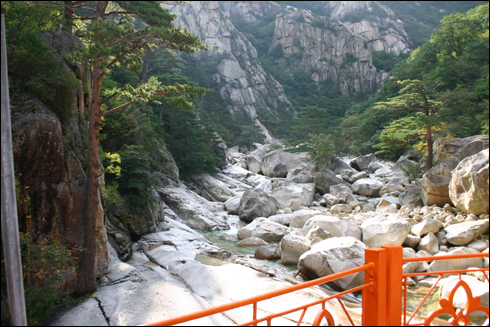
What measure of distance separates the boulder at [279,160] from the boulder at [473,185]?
17813 millimetres

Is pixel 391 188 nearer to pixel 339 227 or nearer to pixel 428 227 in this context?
pixel 428 227

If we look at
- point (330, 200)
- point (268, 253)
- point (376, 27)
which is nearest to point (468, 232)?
point (268, 253)

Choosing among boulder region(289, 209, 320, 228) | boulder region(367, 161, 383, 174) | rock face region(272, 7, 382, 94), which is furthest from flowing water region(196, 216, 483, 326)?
rock face region(272, 7, 382, 94)

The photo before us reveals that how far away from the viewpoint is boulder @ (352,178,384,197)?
20391 mm

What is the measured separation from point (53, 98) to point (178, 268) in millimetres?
5666

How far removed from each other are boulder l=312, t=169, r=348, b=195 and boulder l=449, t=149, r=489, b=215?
10.6 meters

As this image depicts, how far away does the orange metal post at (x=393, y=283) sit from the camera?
2691mm

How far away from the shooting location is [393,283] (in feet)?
8.86

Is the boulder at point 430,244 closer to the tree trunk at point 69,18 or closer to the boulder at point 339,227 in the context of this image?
the boulder at point 339,227

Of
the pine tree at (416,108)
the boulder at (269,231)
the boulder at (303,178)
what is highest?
the pine tree at (416,108)

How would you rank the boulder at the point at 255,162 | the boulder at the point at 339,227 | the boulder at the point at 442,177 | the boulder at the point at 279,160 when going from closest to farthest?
1. the boulder at the point at 339,227
2. the boulder at the point at 442,177
3. the boulder at the point at 279,160
4. the boulder at the point at 255,162

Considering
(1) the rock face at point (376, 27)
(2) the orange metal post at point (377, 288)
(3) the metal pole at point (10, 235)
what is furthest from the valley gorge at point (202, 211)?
(1) the rock face at point (376, 27)

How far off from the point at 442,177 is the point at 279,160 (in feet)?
56.1

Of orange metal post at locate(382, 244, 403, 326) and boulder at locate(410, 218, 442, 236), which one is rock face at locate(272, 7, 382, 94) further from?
orange metal post at locate(382, 244, 403, 326)
